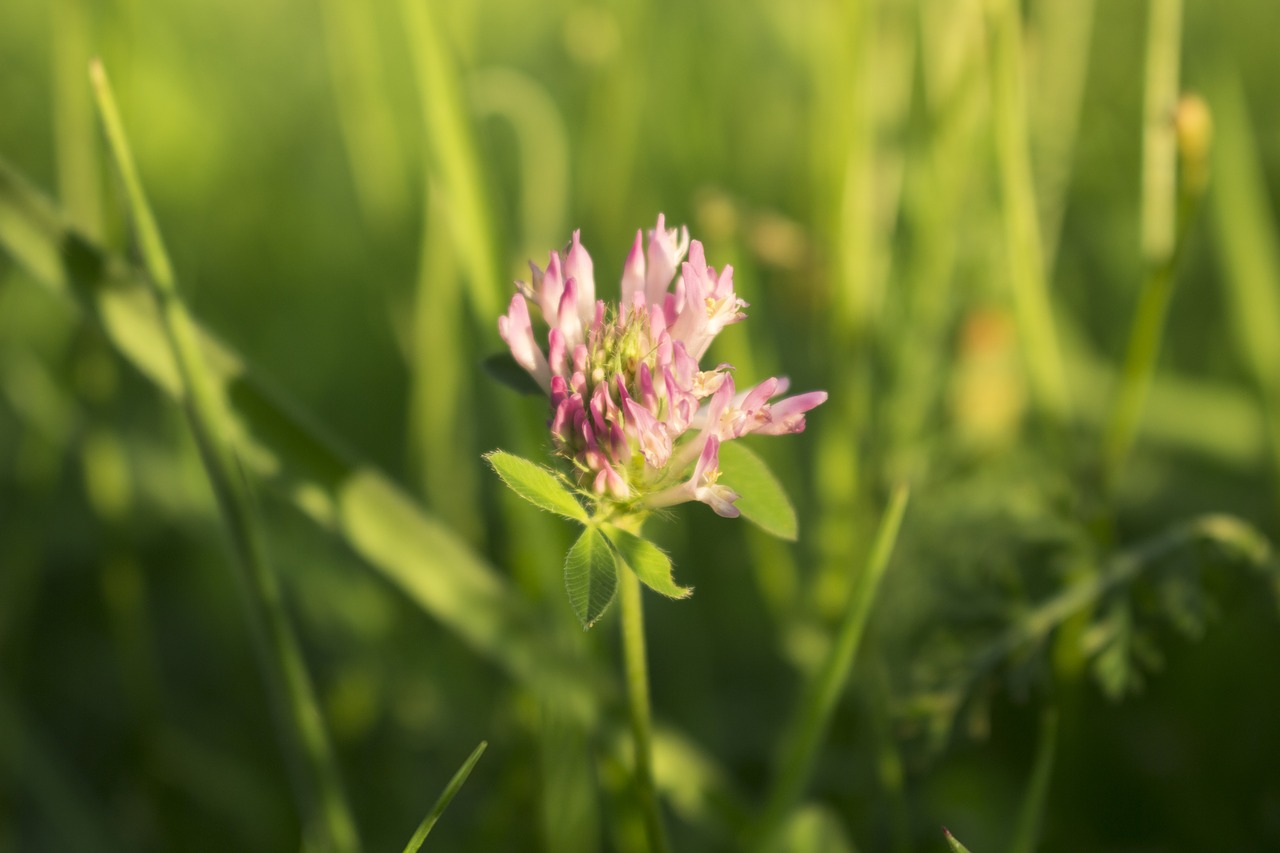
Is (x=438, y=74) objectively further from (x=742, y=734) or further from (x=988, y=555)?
(x=742, y=734)

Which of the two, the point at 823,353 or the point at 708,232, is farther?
the point at 823,353

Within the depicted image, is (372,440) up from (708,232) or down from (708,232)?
down

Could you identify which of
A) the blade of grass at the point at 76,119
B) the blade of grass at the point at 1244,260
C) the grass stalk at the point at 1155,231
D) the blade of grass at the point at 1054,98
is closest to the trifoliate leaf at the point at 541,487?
the grass stalk at the point at 1155,231

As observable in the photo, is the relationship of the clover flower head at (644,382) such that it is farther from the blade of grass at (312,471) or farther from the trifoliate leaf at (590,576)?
the blade of grass at (312,471)

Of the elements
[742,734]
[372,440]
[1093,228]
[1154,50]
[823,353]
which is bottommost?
[742,734]

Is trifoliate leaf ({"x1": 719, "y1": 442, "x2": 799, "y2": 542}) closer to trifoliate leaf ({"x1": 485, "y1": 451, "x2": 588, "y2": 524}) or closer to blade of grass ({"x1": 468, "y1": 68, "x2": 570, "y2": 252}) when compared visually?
trifoliate leaf ({"x1": 485, "y1": 451, "x2": 588, "y2": 524})

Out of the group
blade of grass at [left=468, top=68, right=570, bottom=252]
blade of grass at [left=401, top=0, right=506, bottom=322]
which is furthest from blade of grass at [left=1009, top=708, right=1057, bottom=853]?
blade of grass at [left=468, top=68, right=570, bottom=252]

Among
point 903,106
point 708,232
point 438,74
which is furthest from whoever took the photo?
point 903,106

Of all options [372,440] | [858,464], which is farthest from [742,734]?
[372,440]
